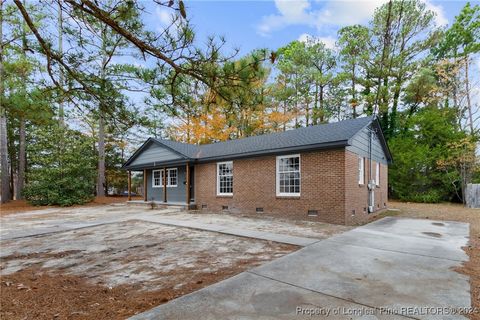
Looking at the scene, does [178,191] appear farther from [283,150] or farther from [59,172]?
[59,172]

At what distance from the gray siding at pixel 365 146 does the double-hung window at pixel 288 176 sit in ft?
6.81

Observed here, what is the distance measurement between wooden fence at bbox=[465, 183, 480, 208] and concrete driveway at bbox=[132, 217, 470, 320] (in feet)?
41.9

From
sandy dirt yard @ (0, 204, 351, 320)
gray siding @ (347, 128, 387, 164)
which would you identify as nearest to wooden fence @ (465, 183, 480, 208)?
gray siding @ (347, 128, 387, 164)

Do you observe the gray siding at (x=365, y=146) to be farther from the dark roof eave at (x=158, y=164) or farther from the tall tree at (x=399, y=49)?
the tall tree at (x=399, y=49)

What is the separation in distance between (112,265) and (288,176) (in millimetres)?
7319

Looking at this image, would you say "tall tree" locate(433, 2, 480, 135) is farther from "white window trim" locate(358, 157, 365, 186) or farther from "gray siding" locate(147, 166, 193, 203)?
"gray siding" locate(147, 166, 193, 203)

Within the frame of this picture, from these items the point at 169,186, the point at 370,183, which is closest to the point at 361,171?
the point at 370,183

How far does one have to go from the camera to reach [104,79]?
14.4 feet

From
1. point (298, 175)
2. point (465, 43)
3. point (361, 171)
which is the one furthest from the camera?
point (465, 43)

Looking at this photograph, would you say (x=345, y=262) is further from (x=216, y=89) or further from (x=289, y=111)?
(x=289, y=111)

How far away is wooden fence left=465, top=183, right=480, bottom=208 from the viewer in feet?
48.8

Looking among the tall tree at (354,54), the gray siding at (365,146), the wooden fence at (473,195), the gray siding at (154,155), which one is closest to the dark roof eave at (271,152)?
the gray siding at (154,155)

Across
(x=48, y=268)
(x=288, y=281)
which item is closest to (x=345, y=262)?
(x=288, y=281)

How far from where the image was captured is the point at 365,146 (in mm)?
11281
